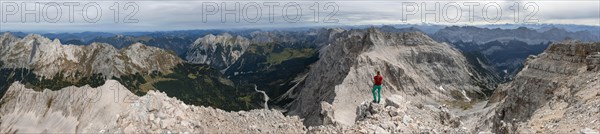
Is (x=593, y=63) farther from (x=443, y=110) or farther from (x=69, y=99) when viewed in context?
(x=69, y=99)

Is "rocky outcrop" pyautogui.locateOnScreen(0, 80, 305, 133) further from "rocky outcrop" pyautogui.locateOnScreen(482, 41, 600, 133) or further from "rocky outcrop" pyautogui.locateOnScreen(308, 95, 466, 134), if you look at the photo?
"rocky outcrop" pyautogui.locateOnScreen(482, 41, 600, 133)

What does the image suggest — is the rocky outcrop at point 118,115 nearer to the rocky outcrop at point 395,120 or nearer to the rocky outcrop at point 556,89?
the rocky outcrop at point 395,120

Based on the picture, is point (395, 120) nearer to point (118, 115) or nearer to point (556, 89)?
point (118, 115)

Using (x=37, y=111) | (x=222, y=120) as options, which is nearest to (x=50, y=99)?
(x=37, y=111)

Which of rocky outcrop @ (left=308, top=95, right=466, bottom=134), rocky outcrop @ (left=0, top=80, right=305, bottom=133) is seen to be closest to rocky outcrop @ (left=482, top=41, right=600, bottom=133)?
rocky outcrop @ (left=308, top=95, right=466, bottom=134)

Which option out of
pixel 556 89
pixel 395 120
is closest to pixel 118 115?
pixel 395 120

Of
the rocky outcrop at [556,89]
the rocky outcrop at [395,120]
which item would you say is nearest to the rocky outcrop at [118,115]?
the rocky outcrop at [395,120]
